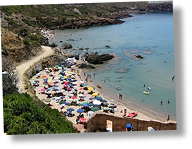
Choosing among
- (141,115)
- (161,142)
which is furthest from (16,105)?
(141,115)

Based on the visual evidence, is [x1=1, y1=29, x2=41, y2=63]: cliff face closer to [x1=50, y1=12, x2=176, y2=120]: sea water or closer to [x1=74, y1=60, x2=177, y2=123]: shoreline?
[x1=50, y1=12, x2=176, y2=120]: sea water

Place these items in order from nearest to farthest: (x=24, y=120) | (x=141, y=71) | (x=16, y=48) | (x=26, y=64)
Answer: (x=24, y=120) < (x=26, y=64) < (x=16, y=48) < (x=141, y=71)

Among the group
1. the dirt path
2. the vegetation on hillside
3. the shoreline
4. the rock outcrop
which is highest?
the vegetation on hillside

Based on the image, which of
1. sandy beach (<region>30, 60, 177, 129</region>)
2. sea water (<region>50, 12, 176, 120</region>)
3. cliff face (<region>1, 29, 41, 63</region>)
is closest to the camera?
sandy beach (<region>30, 60, 177, 129</region>)

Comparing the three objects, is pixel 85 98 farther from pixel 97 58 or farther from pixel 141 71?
pixel 97 58

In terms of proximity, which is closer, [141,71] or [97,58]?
[141,71]

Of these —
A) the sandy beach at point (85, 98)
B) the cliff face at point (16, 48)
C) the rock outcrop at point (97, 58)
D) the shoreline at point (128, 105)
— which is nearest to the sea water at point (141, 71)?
the shoreline at point (128, 105)

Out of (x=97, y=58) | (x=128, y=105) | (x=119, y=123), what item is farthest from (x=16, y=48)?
(x=119, y=123)

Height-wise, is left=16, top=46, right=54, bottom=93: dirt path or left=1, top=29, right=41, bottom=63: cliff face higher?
left=1, top=29, right=41, bottom=63: cliff face

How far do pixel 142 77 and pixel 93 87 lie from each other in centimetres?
750

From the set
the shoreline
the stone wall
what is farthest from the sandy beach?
the stone wall

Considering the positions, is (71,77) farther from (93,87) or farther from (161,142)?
(161,142)

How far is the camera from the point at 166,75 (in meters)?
33.5

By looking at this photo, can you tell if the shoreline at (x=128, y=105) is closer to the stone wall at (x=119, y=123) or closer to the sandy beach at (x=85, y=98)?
the sandy beach at (x=85, y=98)
